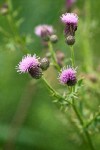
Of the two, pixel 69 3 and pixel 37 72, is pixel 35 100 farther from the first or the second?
pixel 37 72

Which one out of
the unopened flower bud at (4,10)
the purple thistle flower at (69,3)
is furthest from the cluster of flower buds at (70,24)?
the purple thistle flower at (69,3)

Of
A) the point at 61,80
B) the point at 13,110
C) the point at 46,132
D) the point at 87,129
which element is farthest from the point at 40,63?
the point at 13,110

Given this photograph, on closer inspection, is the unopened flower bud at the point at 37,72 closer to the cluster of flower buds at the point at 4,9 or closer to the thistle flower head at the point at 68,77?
the thistle flower head at the point at 68,77

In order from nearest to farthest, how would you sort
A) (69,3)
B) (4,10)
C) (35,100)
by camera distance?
(4,10) → (69,3) → (35,100)

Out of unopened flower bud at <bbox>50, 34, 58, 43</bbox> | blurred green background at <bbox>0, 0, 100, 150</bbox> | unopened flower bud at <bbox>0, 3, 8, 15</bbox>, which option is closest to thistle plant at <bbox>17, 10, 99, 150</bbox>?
unopened flower bud at <bbox>50, 34, 58, 43</bbox>

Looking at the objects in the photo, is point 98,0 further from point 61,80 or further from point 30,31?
point 61,80

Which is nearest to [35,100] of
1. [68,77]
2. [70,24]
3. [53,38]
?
[53,38]
